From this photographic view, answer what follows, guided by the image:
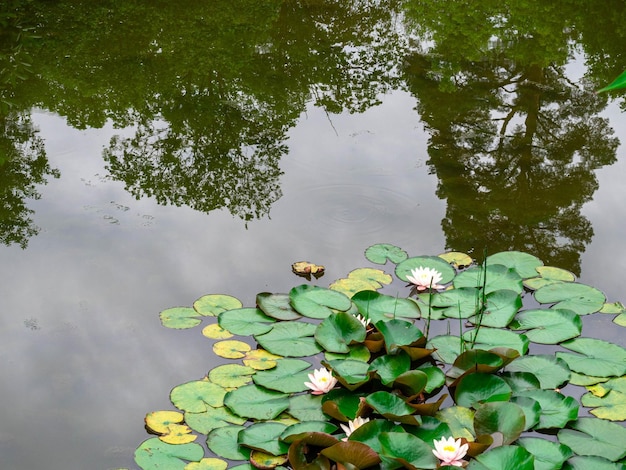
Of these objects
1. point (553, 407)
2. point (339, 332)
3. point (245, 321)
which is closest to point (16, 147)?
point (245, 321)

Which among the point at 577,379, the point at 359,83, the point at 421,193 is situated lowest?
the point at 577,379

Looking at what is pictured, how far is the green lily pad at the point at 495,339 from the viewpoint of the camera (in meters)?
2.35

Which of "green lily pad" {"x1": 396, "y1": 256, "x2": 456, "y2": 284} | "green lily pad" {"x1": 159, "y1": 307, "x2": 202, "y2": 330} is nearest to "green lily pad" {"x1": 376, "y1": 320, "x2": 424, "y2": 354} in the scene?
"green lily pad" {"x1": 396, "y1": 256, "x2": 456, "y2": 284}

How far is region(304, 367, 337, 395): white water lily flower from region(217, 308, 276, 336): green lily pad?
385 mm

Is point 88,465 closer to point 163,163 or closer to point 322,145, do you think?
point 163,163

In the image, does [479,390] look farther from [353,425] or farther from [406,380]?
[353,425]

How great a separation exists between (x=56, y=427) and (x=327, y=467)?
89 centimetres

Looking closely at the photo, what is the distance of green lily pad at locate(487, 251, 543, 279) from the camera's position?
284 cm

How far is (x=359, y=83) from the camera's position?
482 cm

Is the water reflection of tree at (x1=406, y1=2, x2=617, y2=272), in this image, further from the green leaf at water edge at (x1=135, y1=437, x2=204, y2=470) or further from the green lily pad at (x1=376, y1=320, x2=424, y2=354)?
the green leaf at water edge at (x1=135, y1=437, x2=204, y2=470)

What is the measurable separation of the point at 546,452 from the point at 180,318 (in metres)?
1.37

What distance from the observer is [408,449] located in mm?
1826

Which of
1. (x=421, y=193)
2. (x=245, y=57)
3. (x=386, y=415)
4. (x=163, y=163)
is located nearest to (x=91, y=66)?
(x=245, y=57)

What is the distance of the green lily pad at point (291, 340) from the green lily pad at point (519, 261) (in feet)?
2.89
